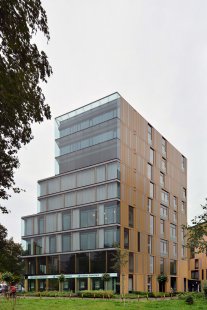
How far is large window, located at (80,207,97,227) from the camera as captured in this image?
67.6 m

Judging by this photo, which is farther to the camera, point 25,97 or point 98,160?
point 98,160

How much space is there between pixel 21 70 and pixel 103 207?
56.2 m

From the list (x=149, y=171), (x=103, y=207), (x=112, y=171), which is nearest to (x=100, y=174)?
(x=112, y=171)

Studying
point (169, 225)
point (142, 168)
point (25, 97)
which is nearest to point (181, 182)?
point (169, 225)

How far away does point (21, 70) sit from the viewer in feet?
37.3

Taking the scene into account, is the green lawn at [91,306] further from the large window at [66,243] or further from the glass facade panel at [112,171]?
the large window at [66,243]

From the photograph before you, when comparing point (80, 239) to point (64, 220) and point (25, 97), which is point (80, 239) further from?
point (25, 97)

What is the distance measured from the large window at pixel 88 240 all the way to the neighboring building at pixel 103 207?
15 centimetres

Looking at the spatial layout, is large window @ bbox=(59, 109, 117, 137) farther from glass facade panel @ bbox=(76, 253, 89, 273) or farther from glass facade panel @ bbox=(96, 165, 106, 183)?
glass facade panel @ bbox=(76, 253, 89, 273)

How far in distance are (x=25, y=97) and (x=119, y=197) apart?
5485cm

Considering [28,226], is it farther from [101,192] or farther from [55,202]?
[101,192]

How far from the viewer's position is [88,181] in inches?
2776

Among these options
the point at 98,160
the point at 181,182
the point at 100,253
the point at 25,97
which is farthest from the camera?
the point at 181,182

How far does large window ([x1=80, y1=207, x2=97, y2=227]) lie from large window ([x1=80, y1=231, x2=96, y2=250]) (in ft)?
4.52
